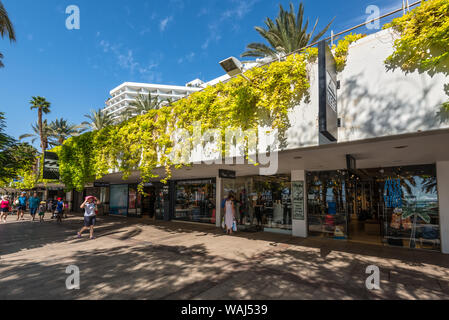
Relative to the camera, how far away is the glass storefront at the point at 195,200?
14628 mm

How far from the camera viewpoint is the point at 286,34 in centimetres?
1592

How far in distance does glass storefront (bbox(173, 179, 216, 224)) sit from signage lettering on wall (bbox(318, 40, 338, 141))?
32.6ft

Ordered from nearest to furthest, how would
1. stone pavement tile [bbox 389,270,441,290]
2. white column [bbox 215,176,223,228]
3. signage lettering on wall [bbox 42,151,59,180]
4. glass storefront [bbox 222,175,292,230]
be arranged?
1. stone pavement tile [bbox 389,270,441,290]
2. glass storefront [bbox 222,175,292,230]
3. white column [bbox 215,176,223,228]
4. signage lettering on wall [bbox 42,151,59,180]

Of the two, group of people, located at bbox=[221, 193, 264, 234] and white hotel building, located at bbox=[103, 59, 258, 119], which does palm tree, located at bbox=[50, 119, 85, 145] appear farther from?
white hotel building, located at bbox=[103, 59, 258, 119]

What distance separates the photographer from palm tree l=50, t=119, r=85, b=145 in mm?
33688

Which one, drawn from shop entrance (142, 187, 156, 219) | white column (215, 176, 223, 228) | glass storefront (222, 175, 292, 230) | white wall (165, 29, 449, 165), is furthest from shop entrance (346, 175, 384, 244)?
shop entrance (142, 187, 156, 219)

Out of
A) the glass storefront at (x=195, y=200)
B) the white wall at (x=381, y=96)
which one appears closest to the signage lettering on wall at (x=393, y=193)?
the white wall at (x=381, y=96)

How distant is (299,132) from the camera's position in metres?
6.23

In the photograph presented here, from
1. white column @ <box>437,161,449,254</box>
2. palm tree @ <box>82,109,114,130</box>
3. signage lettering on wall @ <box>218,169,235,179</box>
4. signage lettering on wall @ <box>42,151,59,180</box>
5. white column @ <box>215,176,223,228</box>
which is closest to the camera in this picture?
white column @ <box>437,161,449,254</box>

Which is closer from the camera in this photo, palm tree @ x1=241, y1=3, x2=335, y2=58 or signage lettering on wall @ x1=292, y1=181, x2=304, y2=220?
signage lettering on wall @ x1=292, y1=181, x2=304, y2=220

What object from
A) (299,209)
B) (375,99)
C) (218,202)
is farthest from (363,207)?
(375,99)

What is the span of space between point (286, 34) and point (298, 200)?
37.9ft

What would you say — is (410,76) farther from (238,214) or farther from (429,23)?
(238,214)

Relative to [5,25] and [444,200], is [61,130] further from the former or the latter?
[444,200]
